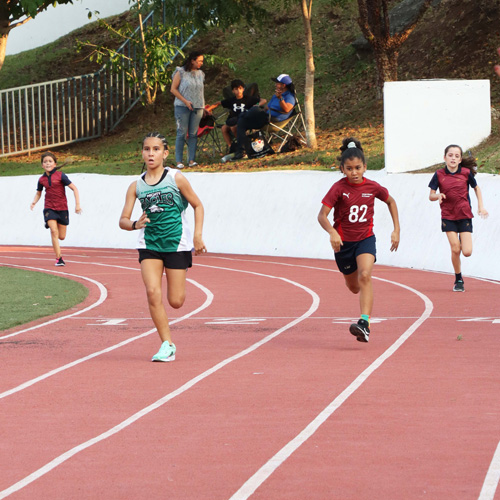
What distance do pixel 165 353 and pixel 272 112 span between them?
17995 millimetres

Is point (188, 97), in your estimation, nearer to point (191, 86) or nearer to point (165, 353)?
point (191, 86)

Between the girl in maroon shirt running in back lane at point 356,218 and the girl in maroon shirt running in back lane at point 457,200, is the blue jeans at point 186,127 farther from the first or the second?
the girl in maroon shirt running in back lane at point 356,218

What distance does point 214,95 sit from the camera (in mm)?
37375

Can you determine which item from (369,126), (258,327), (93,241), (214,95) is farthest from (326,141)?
(258,327)

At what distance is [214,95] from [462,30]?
8.93 meters

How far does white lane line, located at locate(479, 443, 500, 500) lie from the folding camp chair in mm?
21079

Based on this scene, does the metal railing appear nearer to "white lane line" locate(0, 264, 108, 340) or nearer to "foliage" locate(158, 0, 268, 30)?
"foliage" locate(158, 0, 268, 30)

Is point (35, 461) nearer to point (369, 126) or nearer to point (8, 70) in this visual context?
point (369, 126)

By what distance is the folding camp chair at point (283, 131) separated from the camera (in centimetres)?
2700

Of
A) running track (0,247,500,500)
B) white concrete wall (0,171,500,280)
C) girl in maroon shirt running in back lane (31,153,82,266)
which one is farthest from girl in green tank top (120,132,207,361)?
girl in maroon shirt running in back lane (31,153,82,266)

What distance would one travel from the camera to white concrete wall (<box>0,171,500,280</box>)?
17688 millimetres

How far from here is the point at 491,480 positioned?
544 centimetres

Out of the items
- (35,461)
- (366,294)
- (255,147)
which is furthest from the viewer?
(255,147)

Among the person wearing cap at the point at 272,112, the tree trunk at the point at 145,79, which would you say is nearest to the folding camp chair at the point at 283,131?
the person wearing cap at the point at 272,112
